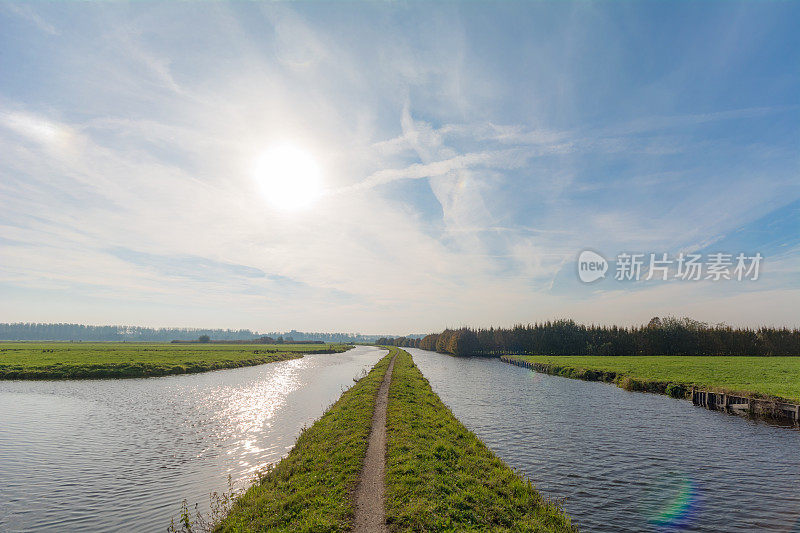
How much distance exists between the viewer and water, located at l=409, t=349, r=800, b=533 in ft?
50.1

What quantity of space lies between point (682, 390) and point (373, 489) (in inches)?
1907

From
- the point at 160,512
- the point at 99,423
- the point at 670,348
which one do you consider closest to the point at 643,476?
the point at 160,512

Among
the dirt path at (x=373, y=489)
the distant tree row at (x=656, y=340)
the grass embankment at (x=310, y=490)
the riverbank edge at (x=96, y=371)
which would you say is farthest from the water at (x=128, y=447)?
the distant tree row at (x=656, y=340)

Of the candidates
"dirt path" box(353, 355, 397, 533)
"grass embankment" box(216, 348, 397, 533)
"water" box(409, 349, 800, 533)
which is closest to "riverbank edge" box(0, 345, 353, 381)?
A: "grass embankment" box(216, 348, 397, 533)

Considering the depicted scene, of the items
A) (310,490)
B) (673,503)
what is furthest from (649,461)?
A: (310,490)

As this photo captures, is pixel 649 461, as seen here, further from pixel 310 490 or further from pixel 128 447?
pixel 128 447

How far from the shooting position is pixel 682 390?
45.2 meters

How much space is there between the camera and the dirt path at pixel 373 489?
12.3m

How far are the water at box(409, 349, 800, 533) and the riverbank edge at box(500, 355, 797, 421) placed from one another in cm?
337

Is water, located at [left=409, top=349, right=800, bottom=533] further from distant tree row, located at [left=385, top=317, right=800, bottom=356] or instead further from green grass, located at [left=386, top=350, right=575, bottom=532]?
distant tree row, located at [left=385, top=317, right=800, bottom=356]

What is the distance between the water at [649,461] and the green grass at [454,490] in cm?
207

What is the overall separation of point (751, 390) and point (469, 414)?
31944 millimetres

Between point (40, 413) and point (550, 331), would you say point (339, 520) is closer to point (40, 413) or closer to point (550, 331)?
point (40, 413)

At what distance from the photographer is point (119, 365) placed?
203 ft
